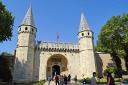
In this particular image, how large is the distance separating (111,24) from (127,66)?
8.67 metres

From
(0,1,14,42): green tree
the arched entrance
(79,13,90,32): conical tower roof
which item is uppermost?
(79,13,90,32): conical tower roof

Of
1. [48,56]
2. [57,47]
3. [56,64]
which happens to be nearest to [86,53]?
[57,47]

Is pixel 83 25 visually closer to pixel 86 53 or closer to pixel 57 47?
pixel 86 53

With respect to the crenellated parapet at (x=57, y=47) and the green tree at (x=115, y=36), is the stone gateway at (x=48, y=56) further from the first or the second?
the green tree at (x=115, y=36)

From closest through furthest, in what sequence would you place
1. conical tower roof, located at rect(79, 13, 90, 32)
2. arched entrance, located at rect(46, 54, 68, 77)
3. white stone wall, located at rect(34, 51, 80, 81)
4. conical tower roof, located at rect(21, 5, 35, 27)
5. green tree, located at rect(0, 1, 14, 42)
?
green tree, located at rect(0, 1, 14, 42), white stone wall, located at rect(34, 51, 80, 81), conical tower roof, located at rect(21, 5, 35, 27), arched entrance, located at rect(46, 54, 68, 77), conical tower roof, located at rect(79, 13, 90, 32)

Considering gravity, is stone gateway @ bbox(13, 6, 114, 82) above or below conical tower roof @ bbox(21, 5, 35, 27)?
below

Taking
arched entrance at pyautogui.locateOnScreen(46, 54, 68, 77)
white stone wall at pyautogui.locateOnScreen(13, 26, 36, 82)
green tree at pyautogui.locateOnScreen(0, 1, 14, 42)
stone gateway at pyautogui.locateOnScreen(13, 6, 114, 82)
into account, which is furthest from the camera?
arched entrance at pyautogui.locateOnScreen(46, 54, 68, 77)

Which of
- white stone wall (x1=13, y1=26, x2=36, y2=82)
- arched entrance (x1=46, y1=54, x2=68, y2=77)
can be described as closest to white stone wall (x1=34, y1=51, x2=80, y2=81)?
white stone wall (x1=13, y1=26, x2=36, y2=82)

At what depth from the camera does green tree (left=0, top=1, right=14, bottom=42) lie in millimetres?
29644

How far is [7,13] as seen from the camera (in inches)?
1221

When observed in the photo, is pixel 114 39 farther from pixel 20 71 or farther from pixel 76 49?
pixel 20 71

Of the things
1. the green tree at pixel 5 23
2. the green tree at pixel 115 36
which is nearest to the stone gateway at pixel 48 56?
the green tree at pixel 115 36

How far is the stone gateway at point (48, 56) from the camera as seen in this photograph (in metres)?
36.2

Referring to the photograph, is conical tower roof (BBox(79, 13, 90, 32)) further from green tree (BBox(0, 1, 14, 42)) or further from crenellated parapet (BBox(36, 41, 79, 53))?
green tree (BBox(0, 1, 14, 42))
